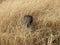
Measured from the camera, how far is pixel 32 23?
16.1 ft

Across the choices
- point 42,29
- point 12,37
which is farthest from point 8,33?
point 42,29

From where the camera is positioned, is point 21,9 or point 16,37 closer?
point 16,37

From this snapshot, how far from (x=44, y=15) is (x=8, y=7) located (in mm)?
992

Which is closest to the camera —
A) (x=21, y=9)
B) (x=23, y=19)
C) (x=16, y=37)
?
(x=16, y=37)

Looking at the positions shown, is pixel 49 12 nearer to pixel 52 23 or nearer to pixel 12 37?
pixel 52 23

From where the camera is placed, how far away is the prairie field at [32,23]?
4484mm

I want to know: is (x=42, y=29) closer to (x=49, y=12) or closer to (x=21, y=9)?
(x=49, y=12)

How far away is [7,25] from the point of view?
5008 mm

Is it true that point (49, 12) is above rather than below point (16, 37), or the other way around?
above

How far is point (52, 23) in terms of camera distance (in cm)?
479

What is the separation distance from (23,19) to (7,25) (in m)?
0.33

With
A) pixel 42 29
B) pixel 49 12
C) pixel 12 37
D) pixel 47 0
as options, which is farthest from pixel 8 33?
pixel 47 0

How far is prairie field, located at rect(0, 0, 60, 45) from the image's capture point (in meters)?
4.48

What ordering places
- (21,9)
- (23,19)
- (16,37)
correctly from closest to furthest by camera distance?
(16,37), (23,19), (21,9)
